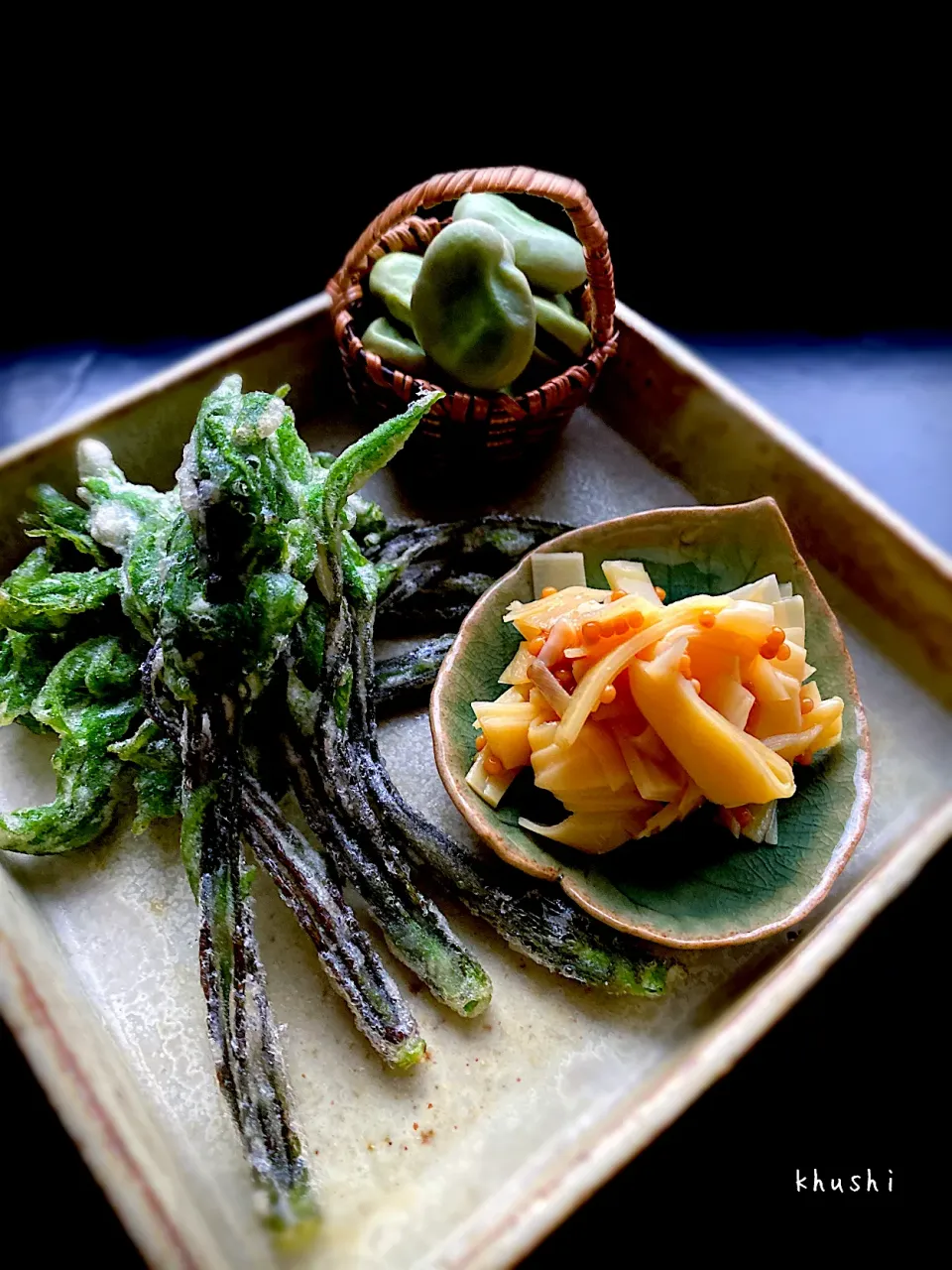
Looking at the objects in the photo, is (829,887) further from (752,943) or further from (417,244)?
(417,244)

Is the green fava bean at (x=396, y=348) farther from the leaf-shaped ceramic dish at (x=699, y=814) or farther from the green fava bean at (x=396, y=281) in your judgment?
the leaf-shaped ceramic dish at (x=699, y=814)

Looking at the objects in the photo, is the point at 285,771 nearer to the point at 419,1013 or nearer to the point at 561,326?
the point at 419,1013

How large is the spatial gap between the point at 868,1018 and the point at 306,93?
8.21ft

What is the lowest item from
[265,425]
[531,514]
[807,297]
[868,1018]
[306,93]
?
[868,1018]

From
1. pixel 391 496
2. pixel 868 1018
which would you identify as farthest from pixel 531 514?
pixel 868 1018

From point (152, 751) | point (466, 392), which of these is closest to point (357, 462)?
point (466, 392)

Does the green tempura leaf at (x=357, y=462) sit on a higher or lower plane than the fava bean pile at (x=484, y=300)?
lower

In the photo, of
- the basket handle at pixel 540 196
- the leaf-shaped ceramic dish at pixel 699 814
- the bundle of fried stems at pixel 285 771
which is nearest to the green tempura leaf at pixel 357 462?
the bundle of fried stems at pixel 285 771

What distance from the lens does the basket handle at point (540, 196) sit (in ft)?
6.10

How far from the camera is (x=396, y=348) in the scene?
2.02 meters

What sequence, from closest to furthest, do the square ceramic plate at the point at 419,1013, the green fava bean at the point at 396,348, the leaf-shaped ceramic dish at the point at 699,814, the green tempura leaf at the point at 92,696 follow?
the square ceramic plate at the point at 419,1013
the leaf-shaped ceramic dish at the point at 699,814
the green tempura leaf at the point at 92,696
the green fava bean at the point at 396,348

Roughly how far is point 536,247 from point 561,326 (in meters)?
0.18

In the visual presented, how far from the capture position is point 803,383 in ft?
9.02

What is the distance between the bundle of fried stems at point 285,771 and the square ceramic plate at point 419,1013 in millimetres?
62
